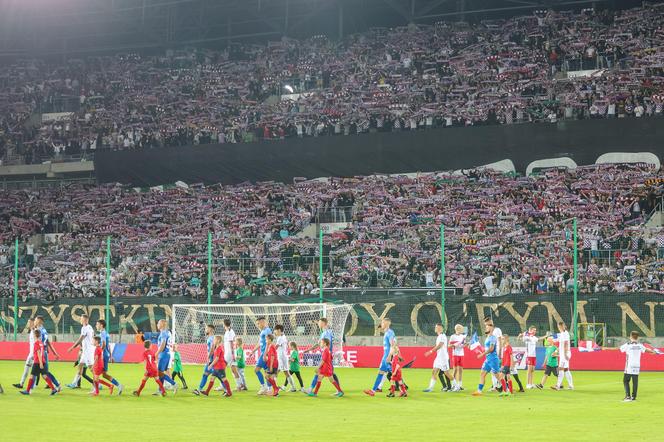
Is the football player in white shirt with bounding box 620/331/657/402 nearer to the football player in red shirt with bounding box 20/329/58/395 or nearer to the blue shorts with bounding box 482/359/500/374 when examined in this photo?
the blue shorts with bounding box 482/359/500/374

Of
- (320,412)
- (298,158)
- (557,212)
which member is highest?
(298,158)

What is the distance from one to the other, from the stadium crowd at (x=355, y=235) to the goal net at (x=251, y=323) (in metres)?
3.08

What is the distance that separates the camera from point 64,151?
6369cm

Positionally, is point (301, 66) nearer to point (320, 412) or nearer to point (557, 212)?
point (557, 212)

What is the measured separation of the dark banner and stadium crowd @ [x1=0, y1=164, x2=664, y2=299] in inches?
116

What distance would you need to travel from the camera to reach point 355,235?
160 ft

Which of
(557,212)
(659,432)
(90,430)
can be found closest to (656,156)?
(557,212)

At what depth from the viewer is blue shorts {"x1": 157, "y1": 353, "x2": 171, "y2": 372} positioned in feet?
90.7

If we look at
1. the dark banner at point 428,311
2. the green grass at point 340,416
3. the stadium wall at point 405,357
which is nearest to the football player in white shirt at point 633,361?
the green grass at point 340,416

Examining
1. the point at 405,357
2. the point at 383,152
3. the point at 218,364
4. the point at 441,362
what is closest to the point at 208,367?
the point at 218,364

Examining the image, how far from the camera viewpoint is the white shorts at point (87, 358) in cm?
2920

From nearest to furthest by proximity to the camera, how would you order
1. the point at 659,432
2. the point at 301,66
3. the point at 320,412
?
1. the point at 659,432
2. the point at 320,412
3. the point at 301,66

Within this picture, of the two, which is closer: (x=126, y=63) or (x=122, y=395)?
(x=122, y=395)

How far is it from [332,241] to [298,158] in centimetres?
978
